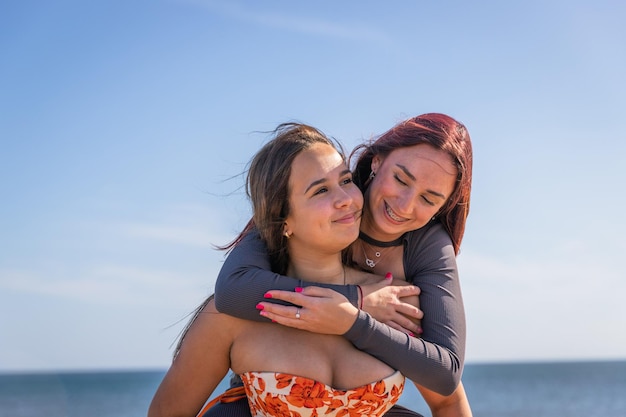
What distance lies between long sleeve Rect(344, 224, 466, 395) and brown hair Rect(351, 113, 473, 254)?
0.12 m

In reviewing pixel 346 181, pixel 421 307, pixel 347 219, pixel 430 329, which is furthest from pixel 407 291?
pixel 346 181

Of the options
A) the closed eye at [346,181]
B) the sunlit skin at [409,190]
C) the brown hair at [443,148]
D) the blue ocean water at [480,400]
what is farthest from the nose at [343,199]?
the blue ocean water at [480,400]

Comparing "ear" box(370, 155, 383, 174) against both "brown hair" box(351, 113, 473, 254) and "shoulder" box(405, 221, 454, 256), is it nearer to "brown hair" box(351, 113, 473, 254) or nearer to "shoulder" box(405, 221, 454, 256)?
"brown hair" box(351, 113, 473, 254)

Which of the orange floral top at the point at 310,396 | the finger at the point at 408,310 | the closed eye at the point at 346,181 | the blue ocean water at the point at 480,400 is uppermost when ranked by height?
the closed eye at the point at 346,181

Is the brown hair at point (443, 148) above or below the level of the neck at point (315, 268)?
above

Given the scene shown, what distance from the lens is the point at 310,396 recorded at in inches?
132

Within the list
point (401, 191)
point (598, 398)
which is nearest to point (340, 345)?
point (401, 191)

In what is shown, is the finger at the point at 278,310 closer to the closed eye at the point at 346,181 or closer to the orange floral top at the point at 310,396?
the orange floral top at the point at 310,396

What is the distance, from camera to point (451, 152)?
13.0ft

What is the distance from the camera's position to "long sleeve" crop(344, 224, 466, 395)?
3.34 metres

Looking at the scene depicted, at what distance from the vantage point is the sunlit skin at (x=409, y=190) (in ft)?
12.7

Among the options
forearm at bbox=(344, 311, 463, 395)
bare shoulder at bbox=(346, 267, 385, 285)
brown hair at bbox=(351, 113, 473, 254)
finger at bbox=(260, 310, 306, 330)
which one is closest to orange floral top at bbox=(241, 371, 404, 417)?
forearm at bbox=(344, 311, 463, 395)

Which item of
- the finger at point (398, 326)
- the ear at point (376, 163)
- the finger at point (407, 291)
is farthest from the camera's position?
the ear at point (376, 163)

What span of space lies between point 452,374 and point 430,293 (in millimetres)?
402
